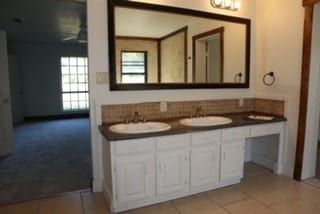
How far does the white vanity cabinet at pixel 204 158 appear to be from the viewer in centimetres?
249

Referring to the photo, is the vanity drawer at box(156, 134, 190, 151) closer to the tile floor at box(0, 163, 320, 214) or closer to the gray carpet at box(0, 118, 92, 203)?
the tile floor at box(0, 163, 320, 214)

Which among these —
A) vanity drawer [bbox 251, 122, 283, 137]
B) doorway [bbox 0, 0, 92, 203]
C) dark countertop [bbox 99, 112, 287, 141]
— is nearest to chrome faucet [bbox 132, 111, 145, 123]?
dark countertop [bbox 99, 112, 287, 141]

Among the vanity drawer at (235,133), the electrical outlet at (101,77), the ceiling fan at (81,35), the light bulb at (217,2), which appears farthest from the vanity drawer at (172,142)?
the ceiling fan at (81,35)

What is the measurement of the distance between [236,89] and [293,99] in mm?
726

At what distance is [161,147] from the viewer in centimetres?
231

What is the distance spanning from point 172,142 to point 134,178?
0.50 meters

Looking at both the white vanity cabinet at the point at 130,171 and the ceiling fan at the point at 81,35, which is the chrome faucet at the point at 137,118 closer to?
the white vanity cabinet at the point at 130,171

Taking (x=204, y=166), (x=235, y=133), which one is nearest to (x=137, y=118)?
(x=204, y=166)

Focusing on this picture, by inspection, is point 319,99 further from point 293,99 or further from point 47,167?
point 47,167

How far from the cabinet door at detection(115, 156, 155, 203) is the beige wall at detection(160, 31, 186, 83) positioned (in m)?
1.06

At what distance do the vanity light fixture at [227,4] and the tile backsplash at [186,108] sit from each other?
123 cm

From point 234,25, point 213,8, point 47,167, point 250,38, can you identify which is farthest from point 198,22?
point 47,167

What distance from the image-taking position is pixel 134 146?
2.20 meters

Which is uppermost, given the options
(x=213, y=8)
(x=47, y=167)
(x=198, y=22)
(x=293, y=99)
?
(x=213, y=8)
